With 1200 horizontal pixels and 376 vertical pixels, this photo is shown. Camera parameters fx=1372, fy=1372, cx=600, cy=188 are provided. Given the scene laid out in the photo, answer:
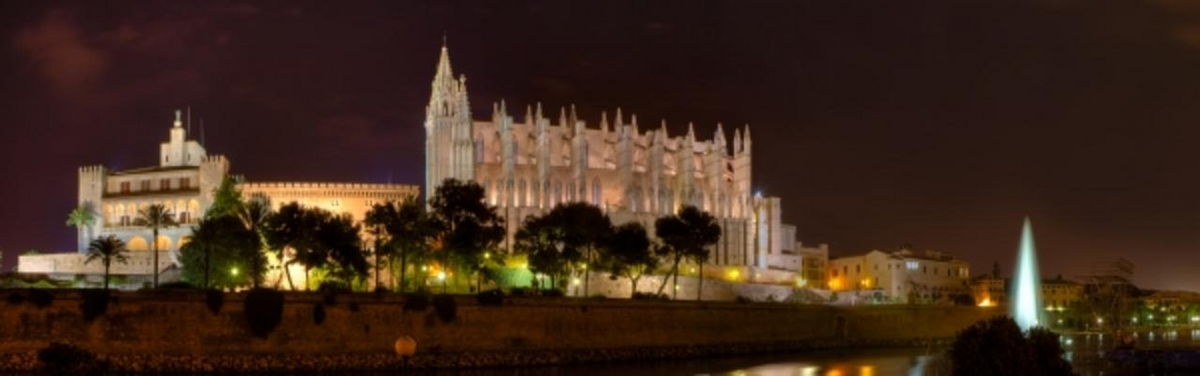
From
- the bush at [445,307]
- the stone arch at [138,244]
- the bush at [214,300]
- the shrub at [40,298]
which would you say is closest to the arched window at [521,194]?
the stone arch at [138,244]

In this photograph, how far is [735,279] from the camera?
309ft

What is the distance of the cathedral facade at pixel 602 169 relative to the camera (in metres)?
94.7

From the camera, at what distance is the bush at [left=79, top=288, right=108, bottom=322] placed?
1849 inches

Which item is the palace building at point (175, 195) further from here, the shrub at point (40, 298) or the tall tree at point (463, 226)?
the shrub at point (40, 298)

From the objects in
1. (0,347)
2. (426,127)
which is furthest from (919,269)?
(0,347)

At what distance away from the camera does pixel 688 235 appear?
7756 centimetres

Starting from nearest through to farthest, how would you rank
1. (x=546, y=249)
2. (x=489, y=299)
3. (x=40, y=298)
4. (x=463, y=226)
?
(x=40, y=298) → (x=489, y=299) → (x=463, y=226) → (x=546, y=249)

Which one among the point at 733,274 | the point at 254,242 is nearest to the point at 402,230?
the point at 254,242

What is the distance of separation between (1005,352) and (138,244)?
69257 mm

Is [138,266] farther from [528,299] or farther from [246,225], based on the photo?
[528,299]

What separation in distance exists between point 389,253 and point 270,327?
1819cm

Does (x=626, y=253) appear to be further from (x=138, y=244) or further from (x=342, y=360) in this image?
(x=138, y=244)

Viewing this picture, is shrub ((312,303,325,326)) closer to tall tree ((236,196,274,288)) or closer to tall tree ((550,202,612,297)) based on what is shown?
tall tree ((236,196,274,288))

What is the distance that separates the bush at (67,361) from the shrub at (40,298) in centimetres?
154
